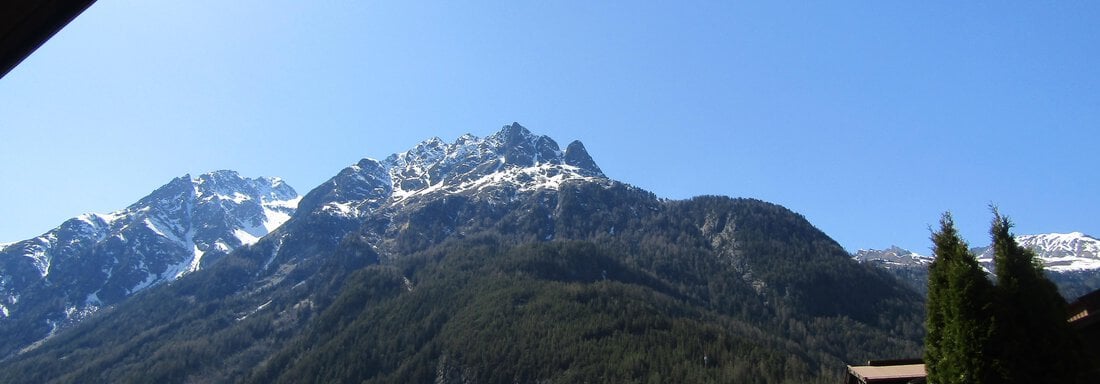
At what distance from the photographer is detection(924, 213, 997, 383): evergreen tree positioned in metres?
16.0

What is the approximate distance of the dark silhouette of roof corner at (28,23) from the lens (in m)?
3.45

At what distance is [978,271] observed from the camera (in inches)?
654

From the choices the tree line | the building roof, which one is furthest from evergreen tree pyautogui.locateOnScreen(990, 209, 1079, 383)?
the building roof

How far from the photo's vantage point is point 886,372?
24625 millimetres

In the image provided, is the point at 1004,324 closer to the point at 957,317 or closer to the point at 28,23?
the point at 957,317

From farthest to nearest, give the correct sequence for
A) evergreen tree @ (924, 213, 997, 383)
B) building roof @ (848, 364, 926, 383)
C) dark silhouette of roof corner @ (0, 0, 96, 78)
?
building roof @ (848, 364, 926, 383) < evergreen tree @ (924, 213, 997, 383) < dark silhouette of roof corner @ (0, 0, 96, 78)

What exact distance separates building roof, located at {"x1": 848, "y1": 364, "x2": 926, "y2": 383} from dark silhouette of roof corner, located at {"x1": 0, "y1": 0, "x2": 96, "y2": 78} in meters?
24.8

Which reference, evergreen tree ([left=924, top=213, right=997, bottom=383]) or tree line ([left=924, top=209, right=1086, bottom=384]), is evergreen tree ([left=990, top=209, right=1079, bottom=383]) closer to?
tree line ([left=924, top=209, right=1086, bottom=384])

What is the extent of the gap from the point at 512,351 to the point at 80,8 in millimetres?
175156

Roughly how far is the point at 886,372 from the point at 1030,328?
30.9 ft

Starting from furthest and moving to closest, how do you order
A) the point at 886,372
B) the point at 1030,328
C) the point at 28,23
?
the point at 886,372 → the point at 1030,328 → the point at 28,23

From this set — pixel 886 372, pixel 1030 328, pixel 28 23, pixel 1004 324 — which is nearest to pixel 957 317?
pixel 1004 324

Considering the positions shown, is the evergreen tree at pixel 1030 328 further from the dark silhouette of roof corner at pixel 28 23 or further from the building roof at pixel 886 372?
the dark silhouette of roof corner at pixel 28 23

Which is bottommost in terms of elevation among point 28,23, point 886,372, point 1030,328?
point 886,372
